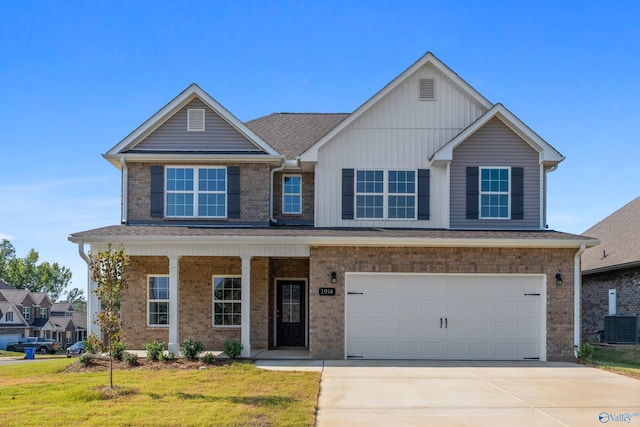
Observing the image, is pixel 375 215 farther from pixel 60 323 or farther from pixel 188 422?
pixel 60 323

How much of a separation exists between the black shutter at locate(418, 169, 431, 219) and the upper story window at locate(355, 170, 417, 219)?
6.3 inches

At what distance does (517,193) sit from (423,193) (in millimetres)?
2666

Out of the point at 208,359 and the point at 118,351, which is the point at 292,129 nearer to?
the point at 208,359

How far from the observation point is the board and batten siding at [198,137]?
18016 mm

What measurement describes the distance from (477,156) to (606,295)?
9.53 meters

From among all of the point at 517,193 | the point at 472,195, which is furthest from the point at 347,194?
the point at 517,193

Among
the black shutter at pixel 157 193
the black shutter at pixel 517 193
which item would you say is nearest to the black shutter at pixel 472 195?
the black shutter at pixel 517 193

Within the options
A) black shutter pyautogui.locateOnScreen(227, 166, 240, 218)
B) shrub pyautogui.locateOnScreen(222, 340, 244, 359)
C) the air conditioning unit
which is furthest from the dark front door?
the air conditioning unit

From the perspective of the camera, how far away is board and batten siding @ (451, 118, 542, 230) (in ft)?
57.4

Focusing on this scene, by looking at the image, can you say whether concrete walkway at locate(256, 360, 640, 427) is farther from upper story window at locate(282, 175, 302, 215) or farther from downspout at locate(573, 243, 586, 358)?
upper story window at locate(282, 175, 302, 215)

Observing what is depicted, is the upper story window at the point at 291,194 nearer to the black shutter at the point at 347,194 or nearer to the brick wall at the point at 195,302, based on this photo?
the black shutter at the point at 347,194

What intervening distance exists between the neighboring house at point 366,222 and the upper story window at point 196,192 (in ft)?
0.11

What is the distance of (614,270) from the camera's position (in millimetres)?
22391

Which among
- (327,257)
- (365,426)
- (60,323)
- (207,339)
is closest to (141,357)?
(207,339)
